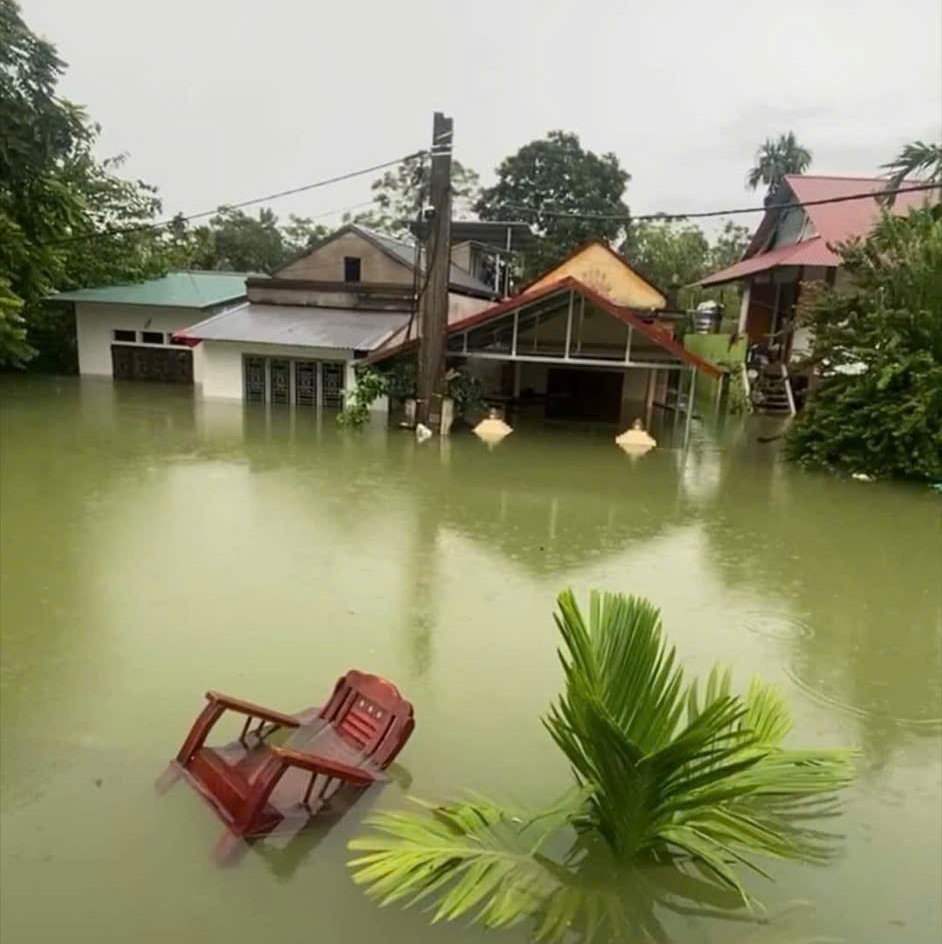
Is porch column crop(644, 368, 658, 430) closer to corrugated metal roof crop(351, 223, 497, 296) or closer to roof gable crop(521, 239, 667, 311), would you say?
roof gable crop(521, 239, 667, 311)

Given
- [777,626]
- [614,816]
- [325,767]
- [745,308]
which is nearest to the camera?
[614,816]

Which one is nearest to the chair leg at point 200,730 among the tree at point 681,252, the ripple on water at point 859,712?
the ripple on water at point 859,712

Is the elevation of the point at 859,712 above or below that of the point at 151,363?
below

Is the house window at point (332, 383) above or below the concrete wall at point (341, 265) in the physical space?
below

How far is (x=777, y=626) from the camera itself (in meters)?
5.82

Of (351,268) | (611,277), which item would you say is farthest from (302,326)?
(611,277)

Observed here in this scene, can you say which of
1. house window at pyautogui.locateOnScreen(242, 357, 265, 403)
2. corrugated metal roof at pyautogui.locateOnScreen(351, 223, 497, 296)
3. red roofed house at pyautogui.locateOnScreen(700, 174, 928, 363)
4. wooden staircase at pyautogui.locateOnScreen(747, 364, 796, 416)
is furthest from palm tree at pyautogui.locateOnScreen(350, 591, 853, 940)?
wooden staircase at pyautogui.locateOnScreen(747, 364, 796, 416)

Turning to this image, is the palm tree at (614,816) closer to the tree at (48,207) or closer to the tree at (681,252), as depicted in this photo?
the tree at (48,207)

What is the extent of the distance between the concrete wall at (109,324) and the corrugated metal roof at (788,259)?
535 inches

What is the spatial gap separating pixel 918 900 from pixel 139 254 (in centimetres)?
2293

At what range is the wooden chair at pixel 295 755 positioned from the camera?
10.6ft

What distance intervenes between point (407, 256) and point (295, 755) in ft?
61.1

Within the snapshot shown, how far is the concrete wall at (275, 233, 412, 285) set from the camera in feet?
63.1

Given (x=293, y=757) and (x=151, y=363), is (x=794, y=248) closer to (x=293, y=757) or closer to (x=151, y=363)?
(x=151, y=363)
